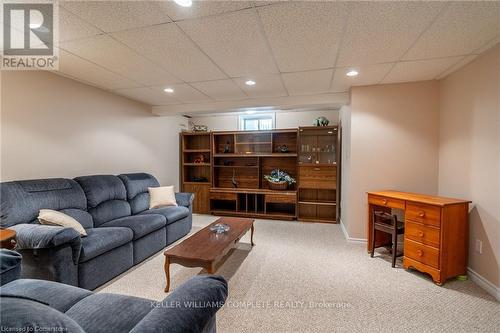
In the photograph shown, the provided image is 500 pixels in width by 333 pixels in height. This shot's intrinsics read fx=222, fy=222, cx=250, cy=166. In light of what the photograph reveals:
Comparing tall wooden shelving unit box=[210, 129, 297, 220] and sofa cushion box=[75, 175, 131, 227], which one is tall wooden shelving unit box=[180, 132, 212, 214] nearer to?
tall wooden shelving unit box=[210, 129, 297, 220]

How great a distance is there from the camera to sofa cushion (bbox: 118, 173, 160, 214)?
3566 millimetres

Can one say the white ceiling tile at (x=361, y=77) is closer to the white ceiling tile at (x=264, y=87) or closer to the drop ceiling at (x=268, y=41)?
the drop ceiling at (x=268, y=41)

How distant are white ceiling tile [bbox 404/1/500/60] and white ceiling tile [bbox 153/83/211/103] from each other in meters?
2.97

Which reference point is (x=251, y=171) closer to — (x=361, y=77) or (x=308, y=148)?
(x=308, y=148)

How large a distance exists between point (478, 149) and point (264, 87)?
2.74 metres

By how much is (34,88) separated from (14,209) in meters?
1.49

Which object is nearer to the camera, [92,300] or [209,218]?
[92,300]

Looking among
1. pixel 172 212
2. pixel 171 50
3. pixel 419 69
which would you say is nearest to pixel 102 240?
pixel 172 212

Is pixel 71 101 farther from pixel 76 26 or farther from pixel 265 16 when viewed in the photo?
pixel 265 16

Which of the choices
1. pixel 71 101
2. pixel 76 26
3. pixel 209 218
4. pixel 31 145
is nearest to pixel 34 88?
pixel 71 101

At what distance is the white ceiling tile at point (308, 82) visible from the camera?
2.99 m

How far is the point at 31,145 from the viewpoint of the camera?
2662 millimetres

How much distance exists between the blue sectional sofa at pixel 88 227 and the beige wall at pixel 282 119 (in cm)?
258

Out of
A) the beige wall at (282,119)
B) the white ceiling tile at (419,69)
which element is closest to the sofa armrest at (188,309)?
the white ceiling tile at (419,69)
